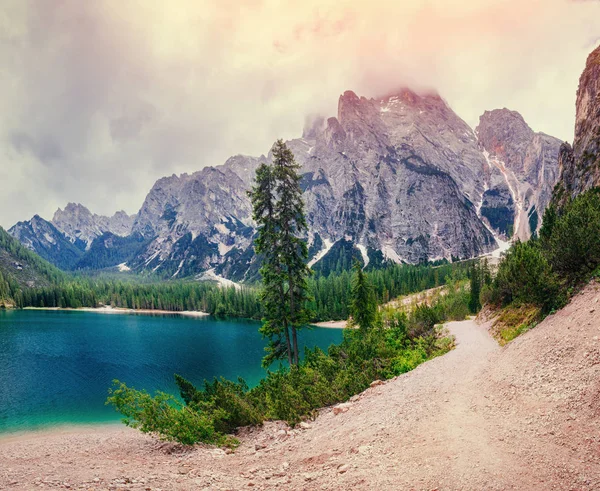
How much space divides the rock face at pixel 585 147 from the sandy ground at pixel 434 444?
71.3 metres

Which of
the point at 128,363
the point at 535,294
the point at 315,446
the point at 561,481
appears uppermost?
the point at 535,294

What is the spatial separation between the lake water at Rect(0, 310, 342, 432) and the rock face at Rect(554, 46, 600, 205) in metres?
→ 68.9

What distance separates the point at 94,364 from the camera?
184 feet

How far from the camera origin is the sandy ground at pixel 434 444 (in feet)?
23.0

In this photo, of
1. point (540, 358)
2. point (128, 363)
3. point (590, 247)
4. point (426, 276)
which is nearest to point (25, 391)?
point (128, 363)

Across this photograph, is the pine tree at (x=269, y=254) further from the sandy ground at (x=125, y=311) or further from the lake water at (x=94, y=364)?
the sandy ground at (x=125, y=311)

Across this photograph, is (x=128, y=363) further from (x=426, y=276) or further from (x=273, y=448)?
(x=426, y=276)

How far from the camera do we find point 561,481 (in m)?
6.24

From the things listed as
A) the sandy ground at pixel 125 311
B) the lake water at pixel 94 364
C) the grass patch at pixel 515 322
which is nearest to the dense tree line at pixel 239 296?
the sandy ground at pixel 125 311

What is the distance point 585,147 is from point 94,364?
373 feet

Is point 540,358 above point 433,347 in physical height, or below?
above

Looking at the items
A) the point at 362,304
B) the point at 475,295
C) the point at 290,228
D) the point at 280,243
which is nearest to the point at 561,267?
the point at 290,228

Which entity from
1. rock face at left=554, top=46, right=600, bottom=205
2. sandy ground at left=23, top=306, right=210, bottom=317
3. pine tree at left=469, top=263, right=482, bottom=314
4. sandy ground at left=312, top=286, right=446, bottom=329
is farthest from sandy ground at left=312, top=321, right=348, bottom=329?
rock face at left=554, top=46, right=600, bottom=205

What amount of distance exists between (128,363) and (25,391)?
57.4ft
